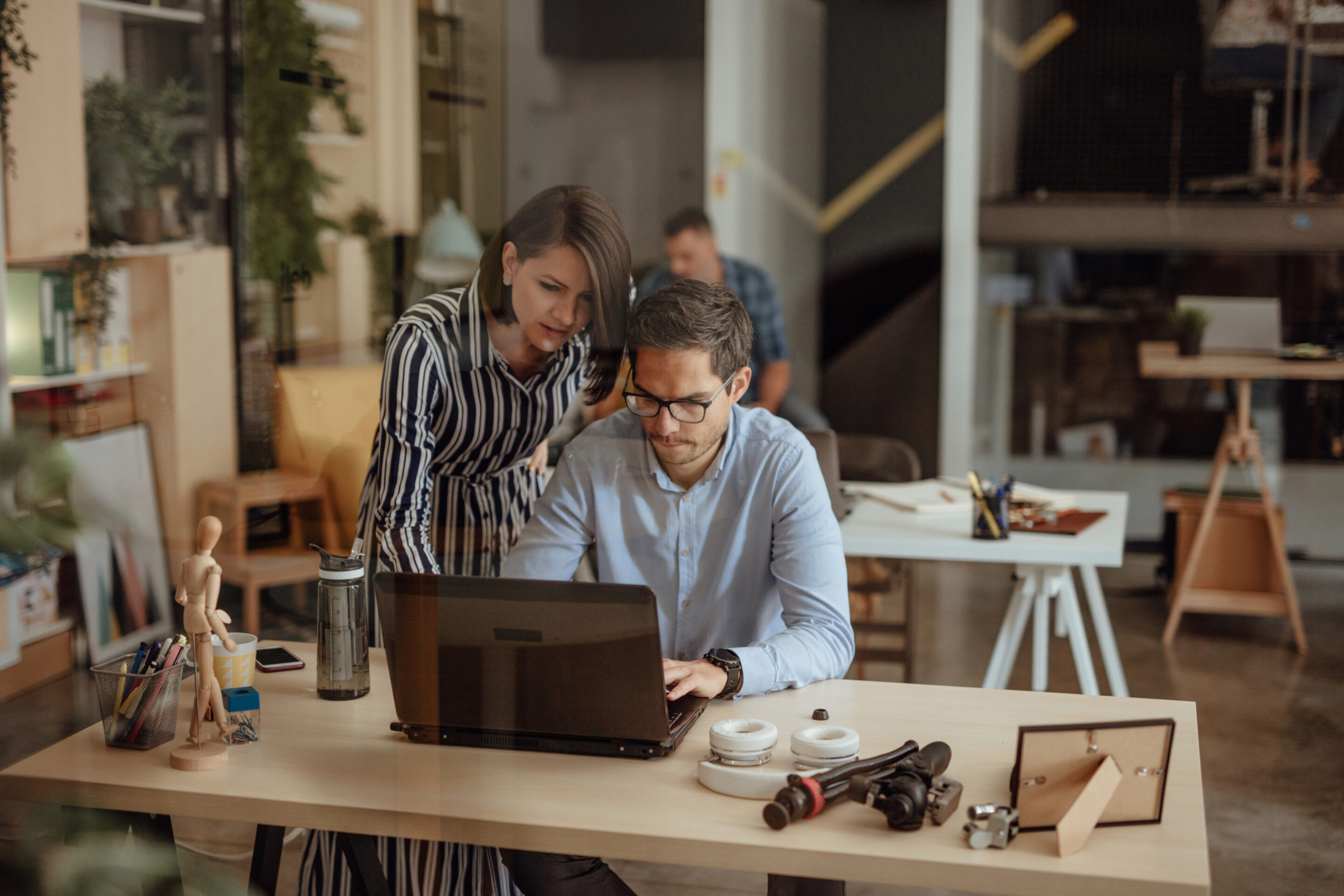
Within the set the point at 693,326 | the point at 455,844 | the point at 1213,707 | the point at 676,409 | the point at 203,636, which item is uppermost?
the point at 693,326

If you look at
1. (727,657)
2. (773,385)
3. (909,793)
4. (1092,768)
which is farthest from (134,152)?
(773,385)

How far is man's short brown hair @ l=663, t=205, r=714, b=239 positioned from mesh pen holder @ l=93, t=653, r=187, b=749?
1.26m

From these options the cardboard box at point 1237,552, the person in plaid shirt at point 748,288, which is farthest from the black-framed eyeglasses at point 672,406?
the cardboard box at point 1237,552

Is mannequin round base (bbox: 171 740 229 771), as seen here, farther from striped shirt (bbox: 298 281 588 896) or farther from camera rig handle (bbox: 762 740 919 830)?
camera rig handle (bbox: 762 740 919 830)

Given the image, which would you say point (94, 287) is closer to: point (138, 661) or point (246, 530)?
point (246, 530)

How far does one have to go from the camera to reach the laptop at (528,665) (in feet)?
4.21

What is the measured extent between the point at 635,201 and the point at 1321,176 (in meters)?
4.08

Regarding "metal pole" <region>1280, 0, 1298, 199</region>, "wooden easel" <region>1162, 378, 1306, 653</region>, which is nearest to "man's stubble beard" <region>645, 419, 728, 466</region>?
"wooden easel" <region>1162, 378, 1306, 653</region>

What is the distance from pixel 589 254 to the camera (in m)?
1.60

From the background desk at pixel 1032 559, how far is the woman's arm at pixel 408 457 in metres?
1.16

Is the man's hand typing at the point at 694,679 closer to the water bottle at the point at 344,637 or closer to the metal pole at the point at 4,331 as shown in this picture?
the water bottle at the point at 344,637

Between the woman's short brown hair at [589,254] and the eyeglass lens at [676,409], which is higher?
the woman's short brown hair at [589,254]

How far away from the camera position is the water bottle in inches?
59.4

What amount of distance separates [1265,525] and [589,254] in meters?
3.53
